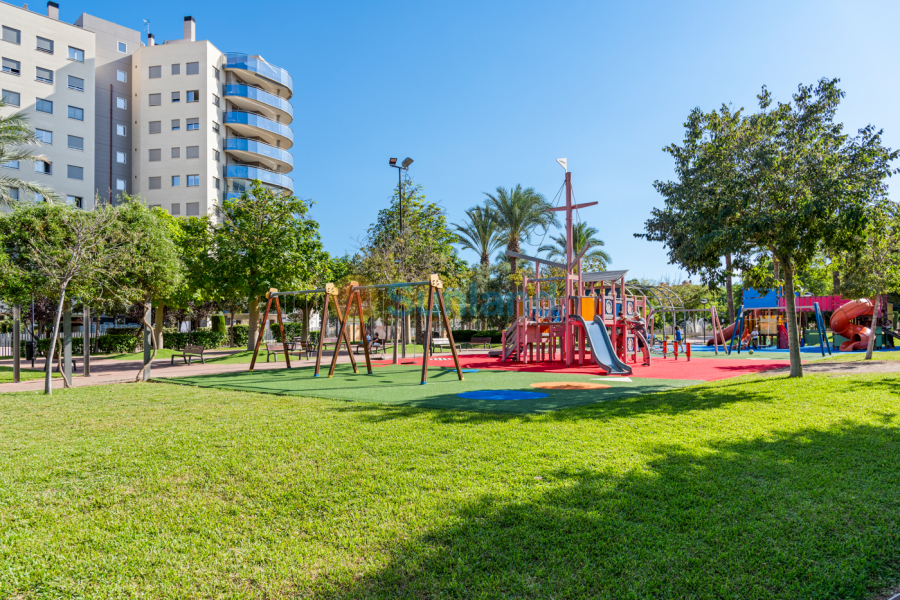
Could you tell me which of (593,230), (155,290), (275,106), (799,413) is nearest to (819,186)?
(799,413)

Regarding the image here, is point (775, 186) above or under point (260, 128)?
under

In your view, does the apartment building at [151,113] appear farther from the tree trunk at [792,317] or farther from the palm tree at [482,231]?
the tree trunk at [792,317]

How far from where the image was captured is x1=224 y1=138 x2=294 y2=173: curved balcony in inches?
1881

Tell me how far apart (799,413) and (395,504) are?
630cm

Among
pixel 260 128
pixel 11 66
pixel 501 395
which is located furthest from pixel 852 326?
pixel 11 66

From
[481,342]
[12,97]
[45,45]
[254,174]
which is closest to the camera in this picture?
[481,342]

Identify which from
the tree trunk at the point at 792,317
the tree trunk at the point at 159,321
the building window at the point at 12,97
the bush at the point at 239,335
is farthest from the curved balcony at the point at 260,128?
the tree trunk at the point at 792,317

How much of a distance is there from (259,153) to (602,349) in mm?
43092

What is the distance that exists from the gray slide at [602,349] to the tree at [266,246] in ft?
45.4

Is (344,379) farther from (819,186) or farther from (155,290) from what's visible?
(819,186)

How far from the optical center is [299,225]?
26.4 m

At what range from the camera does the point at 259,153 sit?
48.9 m

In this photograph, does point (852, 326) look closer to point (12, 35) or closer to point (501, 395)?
point (501, 395)

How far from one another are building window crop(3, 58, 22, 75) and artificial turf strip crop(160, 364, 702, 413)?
133 ft
